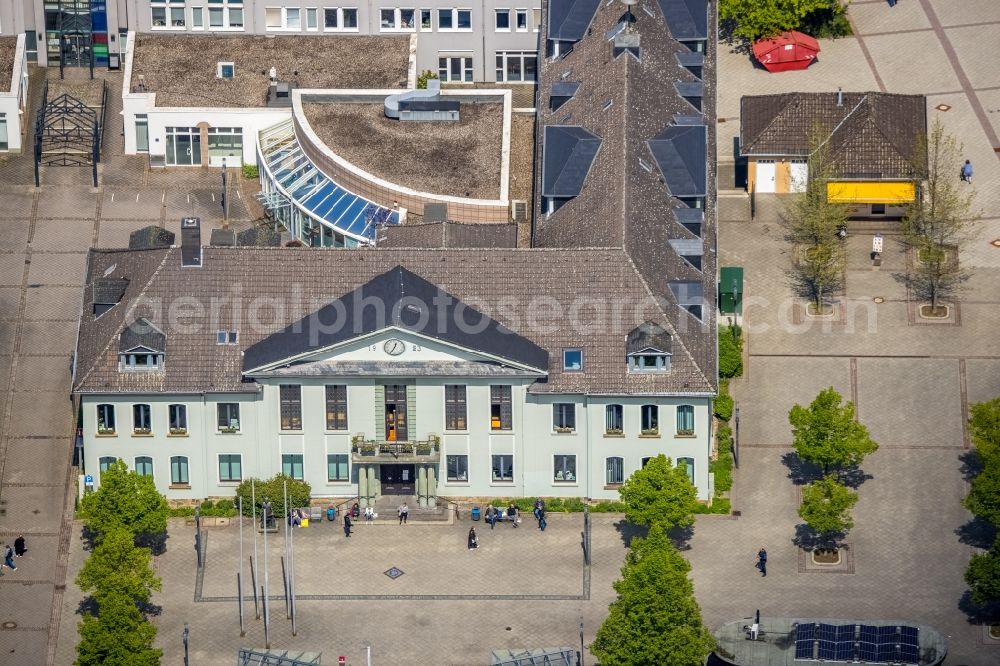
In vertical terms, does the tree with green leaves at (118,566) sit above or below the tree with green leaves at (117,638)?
above

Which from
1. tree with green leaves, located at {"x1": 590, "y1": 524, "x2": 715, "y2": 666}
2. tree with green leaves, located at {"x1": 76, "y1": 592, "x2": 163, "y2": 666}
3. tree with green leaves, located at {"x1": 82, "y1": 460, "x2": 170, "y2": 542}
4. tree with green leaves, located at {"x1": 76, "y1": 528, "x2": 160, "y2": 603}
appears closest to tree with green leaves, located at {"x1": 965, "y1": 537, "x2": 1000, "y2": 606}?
tree with green leaves, located at {"x1": 590, "y1": 524, "x2": 715, "y2": 666}

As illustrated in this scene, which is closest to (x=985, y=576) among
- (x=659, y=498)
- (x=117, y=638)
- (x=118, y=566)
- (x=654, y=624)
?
(x=659, y=498)

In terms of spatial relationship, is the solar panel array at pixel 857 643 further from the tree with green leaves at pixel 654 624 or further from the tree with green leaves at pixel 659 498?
the tree with green leaves at pixel 659 498

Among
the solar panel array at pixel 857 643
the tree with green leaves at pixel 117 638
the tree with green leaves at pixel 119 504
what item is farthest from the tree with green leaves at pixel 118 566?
the solar panel array at pixel 857 643

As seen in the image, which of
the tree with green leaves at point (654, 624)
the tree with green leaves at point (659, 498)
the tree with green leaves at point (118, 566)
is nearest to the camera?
the tree with green leaves at point (654, 624)

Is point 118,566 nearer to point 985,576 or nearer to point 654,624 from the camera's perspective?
point 654,624

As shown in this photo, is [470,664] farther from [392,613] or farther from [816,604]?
[816,604]

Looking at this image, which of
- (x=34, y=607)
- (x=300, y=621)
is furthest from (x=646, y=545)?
(x=34, y=607)
